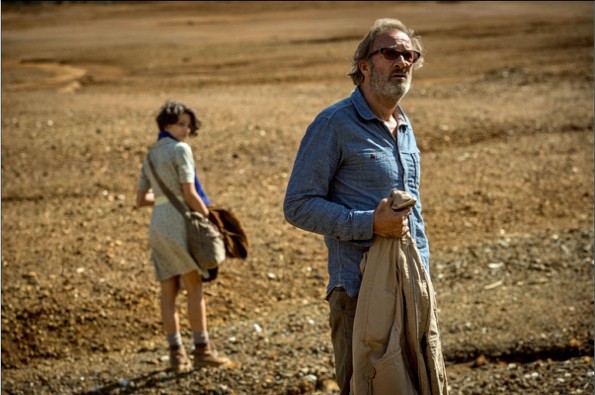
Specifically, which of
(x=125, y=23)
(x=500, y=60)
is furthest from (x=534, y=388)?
(x=125, y=23)

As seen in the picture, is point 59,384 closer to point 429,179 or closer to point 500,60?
point 429,179

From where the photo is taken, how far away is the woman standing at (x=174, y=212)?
20.4 feet

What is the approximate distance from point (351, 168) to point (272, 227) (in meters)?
5.77

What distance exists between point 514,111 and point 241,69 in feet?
33.8

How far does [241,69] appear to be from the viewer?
24641mm

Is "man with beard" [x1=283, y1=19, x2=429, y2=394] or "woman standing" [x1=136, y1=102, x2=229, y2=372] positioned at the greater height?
"man with beard" [x1=283, y1=19, x2=429, y2=394]

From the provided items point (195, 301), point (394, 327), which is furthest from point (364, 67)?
point (195, 301)

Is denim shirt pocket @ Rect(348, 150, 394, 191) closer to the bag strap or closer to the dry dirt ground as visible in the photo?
the dry dirt ground

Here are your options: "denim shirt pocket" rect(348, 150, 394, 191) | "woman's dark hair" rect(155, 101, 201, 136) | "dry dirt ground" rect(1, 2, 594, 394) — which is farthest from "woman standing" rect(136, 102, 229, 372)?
"denim shirt pocket" rect(348, 150, 394, 191)

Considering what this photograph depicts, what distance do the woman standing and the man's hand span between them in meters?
2.68

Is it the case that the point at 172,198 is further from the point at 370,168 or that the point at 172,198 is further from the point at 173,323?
the point at 370,168

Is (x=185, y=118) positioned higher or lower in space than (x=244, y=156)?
higher

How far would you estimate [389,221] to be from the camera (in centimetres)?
367

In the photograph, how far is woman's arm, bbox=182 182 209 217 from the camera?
6.20 meters
